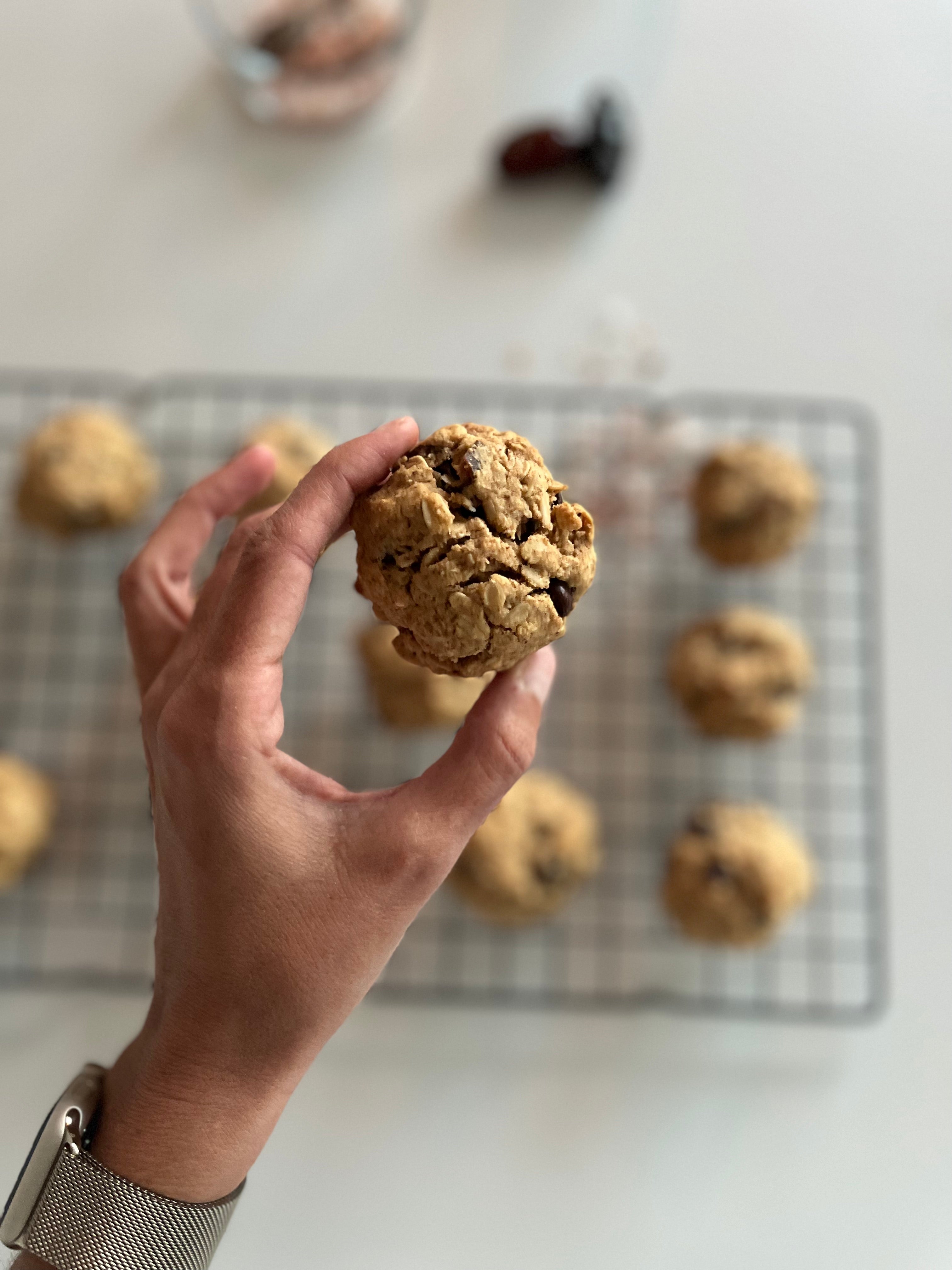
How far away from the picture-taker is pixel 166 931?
3.25ft

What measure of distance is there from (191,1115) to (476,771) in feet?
1.45

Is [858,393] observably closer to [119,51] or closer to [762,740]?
[762,740]

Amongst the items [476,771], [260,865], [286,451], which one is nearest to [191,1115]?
[260,865]

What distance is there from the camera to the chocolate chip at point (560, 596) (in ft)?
3.33

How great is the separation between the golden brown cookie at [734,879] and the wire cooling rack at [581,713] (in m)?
0.14

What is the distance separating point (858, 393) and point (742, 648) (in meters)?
0.70

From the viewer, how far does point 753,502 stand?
Result: 180 centimetres

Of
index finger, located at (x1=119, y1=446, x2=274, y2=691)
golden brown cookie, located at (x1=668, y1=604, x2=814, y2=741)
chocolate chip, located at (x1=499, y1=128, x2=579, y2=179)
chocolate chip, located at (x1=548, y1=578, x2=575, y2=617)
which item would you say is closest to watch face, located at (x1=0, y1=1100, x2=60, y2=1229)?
index finger, located at (x1=119, y1=446, x2=274, y2=691)

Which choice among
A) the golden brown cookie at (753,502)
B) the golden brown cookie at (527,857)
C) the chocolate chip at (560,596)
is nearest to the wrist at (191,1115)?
the chocolate chip at (560,596)

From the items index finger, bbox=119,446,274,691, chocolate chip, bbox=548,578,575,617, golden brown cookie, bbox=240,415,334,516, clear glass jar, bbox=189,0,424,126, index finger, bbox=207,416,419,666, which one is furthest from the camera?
clear glass jar, bbox=189,0,424,126

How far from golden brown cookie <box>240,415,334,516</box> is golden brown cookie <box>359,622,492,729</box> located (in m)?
0.32

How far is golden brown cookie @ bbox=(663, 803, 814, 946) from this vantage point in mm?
1722

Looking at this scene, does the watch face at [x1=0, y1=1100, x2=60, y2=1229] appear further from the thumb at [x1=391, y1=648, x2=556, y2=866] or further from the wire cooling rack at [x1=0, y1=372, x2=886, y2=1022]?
the wire cooling rack at [x1=0, y1=372, x2=886, y2=1022]

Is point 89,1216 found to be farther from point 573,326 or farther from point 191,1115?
point 573,326
